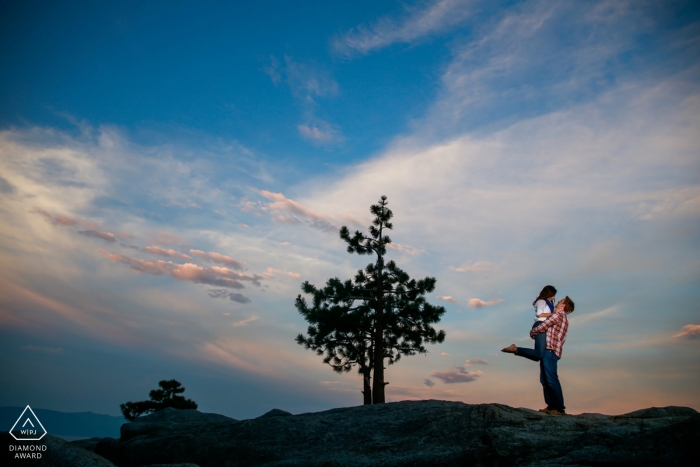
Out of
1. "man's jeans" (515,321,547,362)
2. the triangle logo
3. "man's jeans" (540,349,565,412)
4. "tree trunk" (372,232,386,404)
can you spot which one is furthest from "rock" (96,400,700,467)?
"tree trunk" (372,232,386,404)

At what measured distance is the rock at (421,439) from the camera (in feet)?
20.6

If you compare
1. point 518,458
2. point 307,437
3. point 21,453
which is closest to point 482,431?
point 518,458

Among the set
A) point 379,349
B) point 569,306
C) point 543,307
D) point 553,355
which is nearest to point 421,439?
point 553,355

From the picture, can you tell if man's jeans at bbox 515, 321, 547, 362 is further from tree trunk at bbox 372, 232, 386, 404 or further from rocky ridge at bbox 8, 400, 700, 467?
tree trunk at bbox 372, 232, 386, 404

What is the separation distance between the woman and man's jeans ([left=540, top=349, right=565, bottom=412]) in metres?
0.15

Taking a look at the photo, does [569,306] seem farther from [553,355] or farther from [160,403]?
[160,403]

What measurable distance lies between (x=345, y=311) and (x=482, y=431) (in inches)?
662

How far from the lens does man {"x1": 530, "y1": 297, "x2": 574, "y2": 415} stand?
31.0ft

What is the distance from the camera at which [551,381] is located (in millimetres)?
9453

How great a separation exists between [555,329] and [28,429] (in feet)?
33.9

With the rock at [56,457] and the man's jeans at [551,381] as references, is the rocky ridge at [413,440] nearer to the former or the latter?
the rock at [56,457]

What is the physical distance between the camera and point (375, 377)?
23891 mm

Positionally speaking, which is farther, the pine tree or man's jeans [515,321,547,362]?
the pine tree

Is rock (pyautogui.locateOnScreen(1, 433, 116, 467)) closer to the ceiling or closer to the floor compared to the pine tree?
closer to the floor
